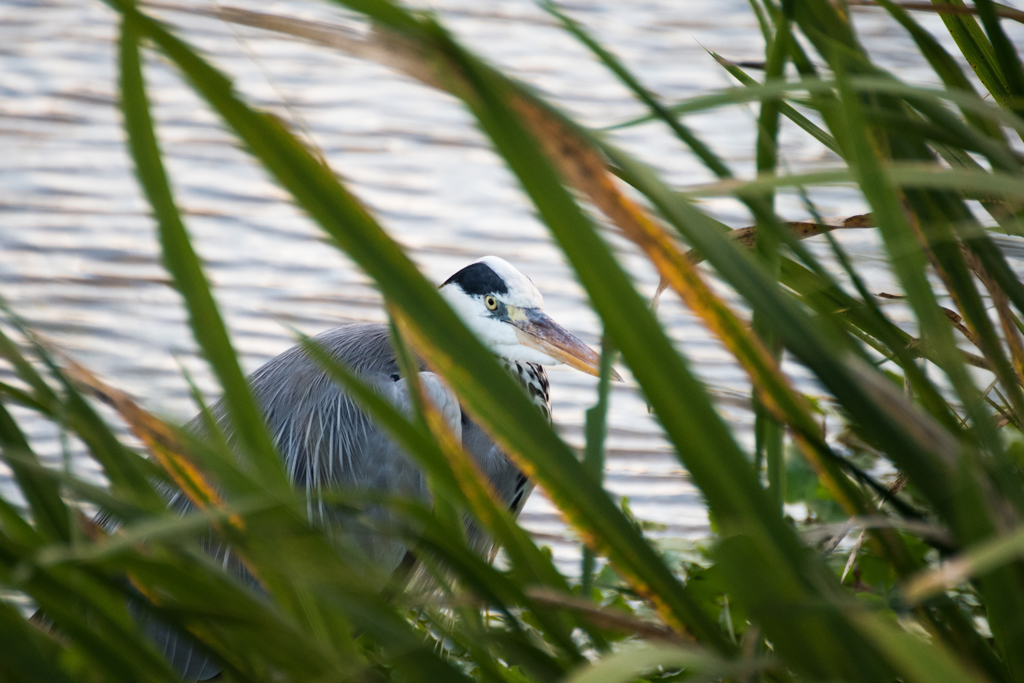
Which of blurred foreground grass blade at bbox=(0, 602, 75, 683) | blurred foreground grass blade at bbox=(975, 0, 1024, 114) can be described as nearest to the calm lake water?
blurred foreground grass blade at bbox=(975, 0, 1024, 114)

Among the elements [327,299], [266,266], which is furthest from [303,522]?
[266,266]

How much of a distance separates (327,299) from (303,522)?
2.58 m

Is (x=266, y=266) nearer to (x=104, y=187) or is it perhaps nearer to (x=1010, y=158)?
(x=104, y=187)

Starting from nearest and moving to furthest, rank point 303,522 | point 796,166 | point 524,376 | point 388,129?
1. point 303,522
2. point 524,376
3. point 796,166
4. point 388,129

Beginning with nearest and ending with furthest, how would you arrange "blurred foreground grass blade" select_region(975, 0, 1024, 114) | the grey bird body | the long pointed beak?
1. "blurred foreground grass blade" select_region(975, 0, 1024, 114)
2. the grey bird body
3. the long pointed beak

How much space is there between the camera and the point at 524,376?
6.95 feet

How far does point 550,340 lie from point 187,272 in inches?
62.3

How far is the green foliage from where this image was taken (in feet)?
1.40

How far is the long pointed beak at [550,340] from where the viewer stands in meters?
2.04

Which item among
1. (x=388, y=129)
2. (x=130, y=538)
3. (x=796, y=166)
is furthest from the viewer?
(x=388, y=129)

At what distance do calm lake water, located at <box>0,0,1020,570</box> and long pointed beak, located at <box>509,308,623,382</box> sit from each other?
0.32m

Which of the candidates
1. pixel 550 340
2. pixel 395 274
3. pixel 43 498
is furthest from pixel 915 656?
pixel 550 340

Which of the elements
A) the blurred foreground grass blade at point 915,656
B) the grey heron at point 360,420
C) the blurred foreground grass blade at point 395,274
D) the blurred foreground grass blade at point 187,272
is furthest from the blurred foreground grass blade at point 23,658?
the grey heron at point 360,420

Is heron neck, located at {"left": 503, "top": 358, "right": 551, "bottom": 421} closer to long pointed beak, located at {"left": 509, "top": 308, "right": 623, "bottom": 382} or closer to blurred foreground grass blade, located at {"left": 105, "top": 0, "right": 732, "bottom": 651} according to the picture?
long pointed beak, located at {"left": 509, "top": 308, "right": 623, "bottom": 382}
